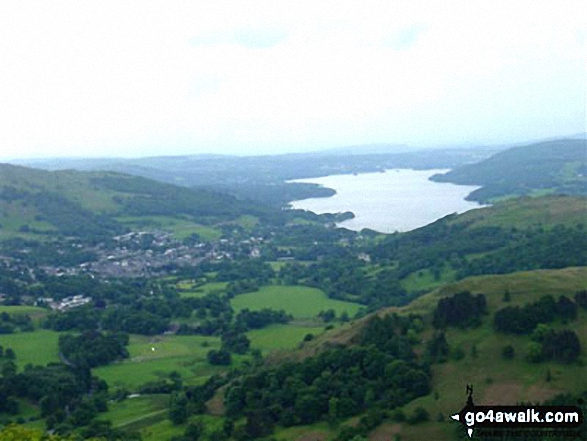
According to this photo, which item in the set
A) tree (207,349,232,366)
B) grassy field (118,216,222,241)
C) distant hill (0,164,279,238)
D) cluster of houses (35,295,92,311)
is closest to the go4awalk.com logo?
tree (207,349,232,366)

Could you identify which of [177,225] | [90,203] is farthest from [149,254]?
[90,203]

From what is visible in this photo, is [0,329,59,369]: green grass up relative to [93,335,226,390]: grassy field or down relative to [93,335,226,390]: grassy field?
up

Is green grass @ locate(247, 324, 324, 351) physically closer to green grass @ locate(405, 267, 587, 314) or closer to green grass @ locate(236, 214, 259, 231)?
green grass @ locate(405, 267, 587, 314)

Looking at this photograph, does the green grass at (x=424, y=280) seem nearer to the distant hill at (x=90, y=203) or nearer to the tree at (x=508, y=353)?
the tree at (x=508, y=353)

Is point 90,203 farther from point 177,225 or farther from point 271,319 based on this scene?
point 271,319

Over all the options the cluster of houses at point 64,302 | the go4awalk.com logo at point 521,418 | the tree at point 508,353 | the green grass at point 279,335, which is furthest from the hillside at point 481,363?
the cluster of houses at point 64,302

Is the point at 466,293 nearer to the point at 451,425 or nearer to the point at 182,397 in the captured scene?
the point at 451,425
